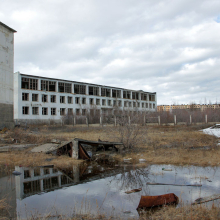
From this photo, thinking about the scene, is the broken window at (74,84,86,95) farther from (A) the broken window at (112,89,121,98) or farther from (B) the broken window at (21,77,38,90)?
(A) the broken window at (112,89,121,98)

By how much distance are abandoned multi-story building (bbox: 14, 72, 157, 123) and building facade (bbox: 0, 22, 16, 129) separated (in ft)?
48.5

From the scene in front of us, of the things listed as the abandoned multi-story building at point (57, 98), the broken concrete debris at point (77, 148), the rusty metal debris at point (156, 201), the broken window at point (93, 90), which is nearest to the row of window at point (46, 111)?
the abandoned multi-story building at point (57, 98)

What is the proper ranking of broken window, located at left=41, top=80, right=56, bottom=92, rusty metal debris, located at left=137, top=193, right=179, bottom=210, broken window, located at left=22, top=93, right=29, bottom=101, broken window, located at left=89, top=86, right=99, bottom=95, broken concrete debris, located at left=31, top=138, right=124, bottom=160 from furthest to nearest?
broken window, located at left=89, top=86, right=99, bottom=95
broken window, located at left=41, top=80, right=56, bottom=92
broken window, located at left=22, top=93, right=29, bottom=101
broken concrete debris, located at left=31, top=138, right=124, bottom=160
rusty metal debris, located at left=137, top=193, right=179, bottom=210

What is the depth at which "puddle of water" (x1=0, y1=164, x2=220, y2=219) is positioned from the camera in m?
3.99

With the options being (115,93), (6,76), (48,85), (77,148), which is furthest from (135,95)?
(77,148)

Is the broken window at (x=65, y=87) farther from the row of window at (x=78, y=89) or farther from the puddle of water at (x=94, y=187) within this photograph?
the puddle of water at (x=94, y=187)

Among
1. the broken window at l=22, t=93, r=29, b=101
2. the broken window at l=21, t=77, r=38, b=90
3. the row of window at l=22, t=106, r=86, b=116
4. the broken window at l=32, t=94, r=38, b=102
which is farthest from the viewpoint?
→ the broken window at l=32, t=94, r=38, b=102

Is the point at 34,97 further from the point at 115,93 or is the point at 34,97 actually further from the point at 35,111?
the point at 115,93

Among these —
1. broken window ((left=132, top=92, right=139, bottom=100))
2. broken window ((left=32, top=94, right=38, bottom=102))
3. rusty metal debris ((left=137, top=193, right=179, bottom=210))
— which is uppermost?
broken window ((left=132, top=92, right=139, bottom=100))

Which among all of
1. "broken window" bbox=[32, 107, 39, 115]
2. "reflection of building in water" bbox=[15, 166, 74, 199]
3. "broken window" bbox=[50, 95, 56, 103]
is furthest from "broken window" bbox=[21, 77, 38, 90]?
"reflection of building in water" bbox=[15, 166, 74, 199]

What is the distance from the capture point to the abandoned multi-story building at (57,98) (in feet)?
117

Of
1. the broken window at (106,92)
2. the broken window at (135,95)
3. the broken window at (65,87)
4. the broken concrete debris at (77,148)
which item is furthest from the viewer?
the broken window at (135,95)

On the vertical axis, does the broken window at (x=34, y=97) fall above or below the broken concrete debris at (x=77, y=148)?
above

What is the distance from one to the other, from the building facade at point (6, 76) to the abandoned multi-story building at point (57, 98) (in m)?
14.8
